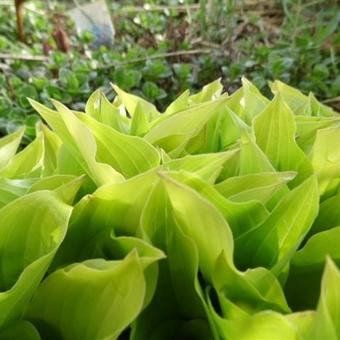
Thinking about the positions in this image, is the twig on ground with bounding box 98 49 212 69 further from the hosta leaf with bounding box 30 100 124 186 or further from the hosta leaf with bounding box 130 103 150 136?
the hosta leaf with bounding box 30 100 124 186

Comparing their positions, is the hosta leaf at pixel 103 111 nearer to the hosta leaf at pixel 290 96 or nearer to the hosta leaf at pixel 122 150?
the hosta leaf at pixel 122 150

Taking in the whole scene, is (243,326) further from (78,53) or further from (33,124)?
(78,53)

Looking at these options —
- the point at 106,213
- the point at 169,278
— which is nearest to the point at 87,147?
the point at 106,213

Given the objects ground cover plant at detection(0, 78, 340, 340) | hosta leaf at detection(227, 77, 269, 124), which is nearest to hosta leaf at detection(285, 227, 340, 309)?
ground cover plant at detection(0, 78, 340, 340)

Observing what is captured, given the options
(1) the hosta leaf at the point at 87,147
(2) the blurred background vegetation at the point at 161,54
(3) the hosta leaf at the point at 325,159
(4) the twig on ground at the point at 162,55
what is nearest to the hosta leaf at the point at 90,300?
(1) the hosta leaf at the point at 87,147

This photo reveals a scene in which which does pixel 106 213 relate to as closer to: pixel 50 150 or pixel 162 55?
pixel 50 150

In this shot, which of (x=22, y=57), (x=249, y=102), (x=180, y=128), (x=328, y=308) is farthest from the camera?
(x=22, y=57)
